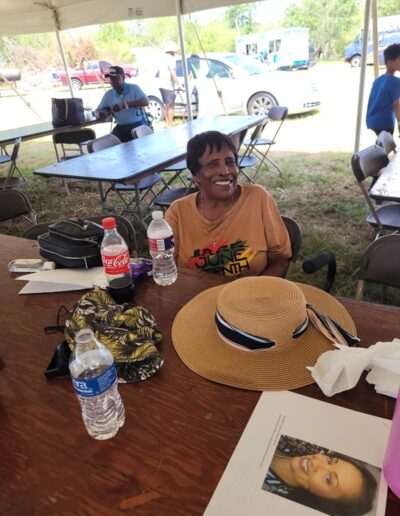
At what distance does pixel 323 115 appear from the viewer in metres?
8.41

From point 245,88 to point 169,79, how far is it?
2.61m

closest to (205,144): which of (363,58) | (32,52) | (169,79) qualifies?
(363,58)

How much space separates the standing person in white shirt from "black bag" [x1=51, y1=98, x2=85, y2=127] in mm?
3498

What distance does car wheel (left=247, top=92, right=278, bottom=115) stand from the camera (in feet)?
26.5

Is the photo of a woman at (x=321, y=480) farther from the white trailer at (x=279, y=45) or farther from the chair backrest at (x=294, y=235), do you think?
the white trailer at (x=279, y=45)

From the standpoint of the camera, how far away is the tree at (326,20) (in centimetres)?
1134

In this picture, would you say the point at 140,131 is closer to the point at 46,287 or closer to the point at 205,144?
the point at 205,144

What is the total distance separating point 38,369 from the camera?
1.05 metres

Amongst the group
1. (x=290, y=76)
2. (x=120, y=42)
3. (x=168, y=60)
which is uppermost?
(x=120, y=42)

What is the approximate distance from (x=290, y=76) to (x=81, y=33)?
28.1 feet

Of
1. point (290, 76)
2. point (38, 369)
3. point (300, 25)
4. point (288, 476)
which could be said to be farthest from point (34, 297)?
point (300, 25)

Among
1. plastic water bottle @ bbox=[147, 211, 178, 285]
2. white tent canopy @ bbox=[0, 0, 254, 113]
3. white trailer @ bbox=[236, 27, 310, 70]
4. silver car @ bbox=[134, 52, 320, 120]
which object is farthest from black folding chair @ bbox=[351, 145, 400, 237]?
white trailer @ bbox=[236, 27, 310, 70]

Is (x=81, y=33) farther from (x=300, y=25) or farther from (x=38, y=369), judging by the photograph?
(x=38, y=369)

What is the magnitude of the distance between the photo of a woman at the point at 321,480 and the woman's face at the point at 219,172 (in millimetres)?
1191
